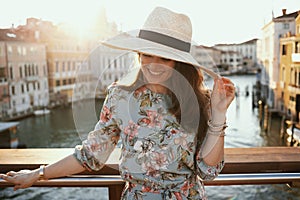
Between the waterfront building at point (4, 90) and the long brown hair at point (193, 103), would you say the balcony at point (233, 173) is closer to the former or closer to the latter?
the long brown hair at point (193, 103)

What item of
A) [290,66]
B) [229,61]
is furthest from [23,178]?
[290,66]

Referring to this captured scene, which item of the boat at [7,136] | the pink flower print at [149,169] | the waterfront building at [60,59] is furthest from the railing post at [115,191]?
the waterfront building at [60,59]

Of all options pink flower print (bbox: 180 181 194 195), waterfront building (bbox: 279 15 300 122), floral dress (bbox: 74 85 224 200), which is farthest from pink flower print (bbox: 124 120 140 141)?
waterfront building (bbox: 279 15 300 122)

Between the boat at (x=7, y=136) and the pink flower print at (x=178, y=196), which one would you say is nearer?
the pink flower print at (x=178, y=196)

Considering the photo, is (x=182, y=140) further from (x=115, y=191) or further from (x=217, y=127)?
(x=115, y=191)

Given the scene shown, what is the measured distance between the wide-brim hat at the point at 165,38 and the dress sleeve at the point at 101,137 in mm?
84

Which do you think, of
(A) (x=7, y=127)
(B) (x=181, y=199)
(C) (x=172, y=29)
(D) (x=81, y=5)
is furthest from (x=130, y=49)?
(A) (x=7, y=127)

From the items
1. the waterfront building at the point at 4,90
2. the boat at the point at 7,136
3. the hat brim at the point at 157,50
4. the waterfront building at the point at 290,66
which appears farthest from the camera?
the waterfront building at the point at 4,90

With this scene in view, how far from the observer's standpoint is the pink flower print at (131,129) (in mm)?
480

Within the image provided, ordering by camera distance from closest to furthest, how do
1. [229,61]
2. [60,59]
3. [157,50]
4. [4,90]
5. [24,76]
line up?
[157,50]
[229,61]
[4,90]
[24,76]
[60,59]

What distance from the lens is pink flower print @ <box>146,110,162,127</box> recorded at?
480 millimetres

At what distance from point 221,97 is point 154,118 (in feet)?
0.32

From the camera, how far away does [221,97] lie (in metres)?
0.45

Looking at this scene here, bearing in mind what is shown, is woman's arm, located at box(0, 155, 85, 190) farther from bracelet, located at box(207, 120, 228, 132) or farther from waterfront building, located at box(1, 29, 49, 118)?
waterfront building, located at box(1, 29, 49, 118)
